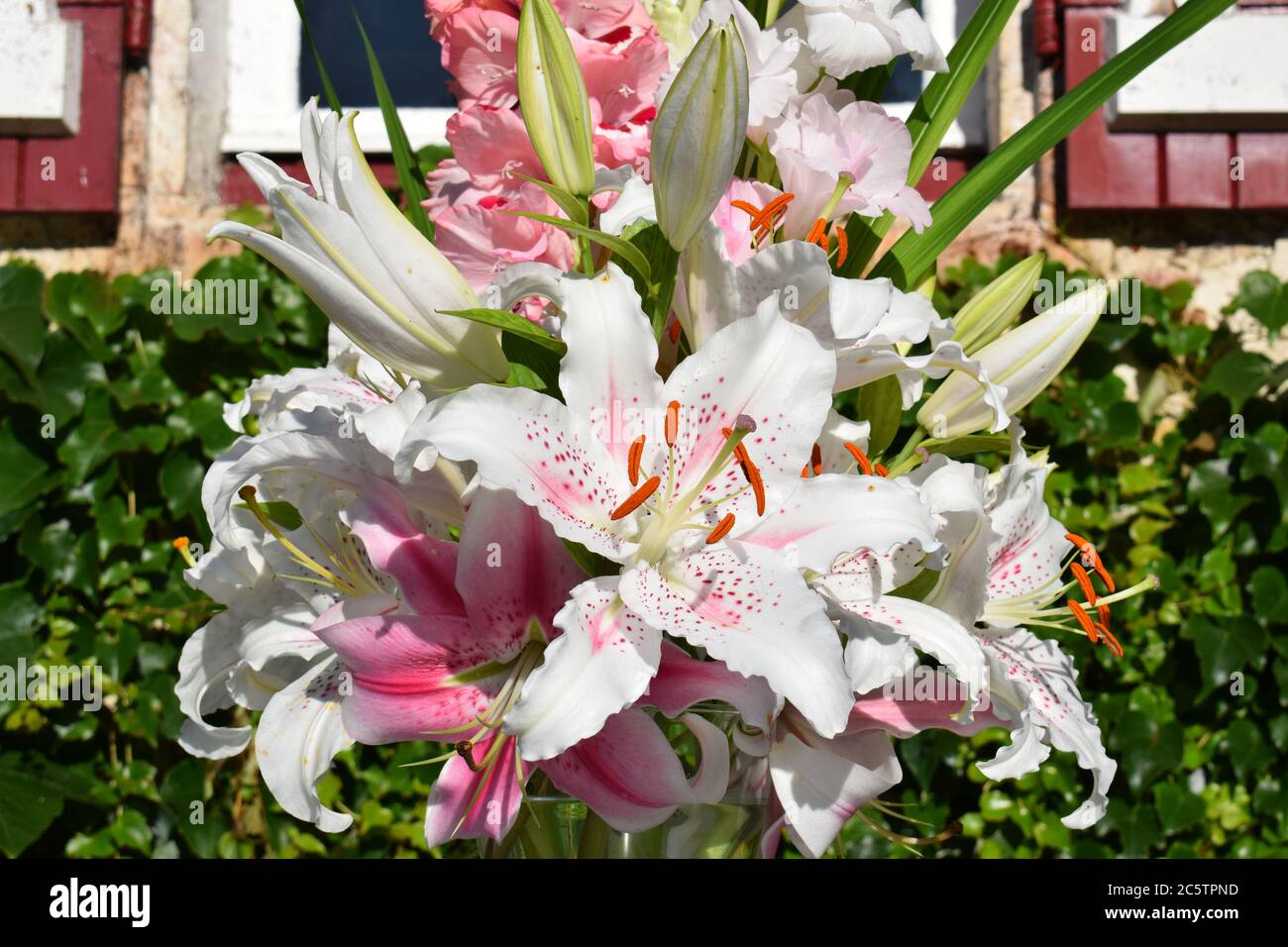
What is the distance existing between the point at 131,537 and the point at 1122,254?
195 cm

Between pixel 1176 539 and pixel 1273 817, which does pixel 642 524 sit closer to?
pixel 1176 539

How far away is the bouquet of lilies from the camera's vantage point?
1.82ft

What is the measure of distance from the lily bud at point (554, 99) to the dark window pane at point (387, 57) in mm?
1933

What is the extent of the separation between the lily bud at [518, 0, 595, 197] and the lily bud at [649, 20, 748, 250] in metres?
0.08

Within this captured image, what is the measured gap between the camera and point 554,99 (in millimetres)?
644

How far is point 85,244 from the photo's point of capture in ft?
7.41

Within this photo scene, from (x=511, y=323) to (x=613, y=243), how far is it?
7 centimetres

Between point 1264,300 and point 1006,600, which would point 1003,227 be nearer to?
point 1264,300

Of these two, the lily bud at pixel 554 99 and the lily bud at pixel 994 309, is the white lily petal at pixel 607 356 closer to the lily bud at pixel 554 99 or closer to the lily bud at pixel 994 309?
the lily bud at pixel 554 99

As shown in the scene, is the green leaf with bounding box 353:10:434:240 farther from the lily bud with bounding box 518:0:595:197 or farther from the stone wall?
the stone wall

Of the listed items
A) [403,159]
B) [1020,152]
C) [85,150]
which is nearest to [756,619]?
[1020,152]

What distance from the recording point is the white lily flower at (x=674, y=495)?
51 centimetres

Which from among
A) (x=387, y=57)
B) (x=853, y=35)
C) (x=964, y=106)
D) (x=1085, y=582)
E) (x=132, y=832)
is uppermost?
(x=387, y=57)

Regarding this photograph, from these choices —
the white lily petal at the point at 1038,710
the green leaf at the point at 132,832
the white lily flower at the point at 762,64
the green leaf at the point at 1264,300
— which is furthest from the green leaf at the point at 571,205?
the green leaf at the point at 1264,300
